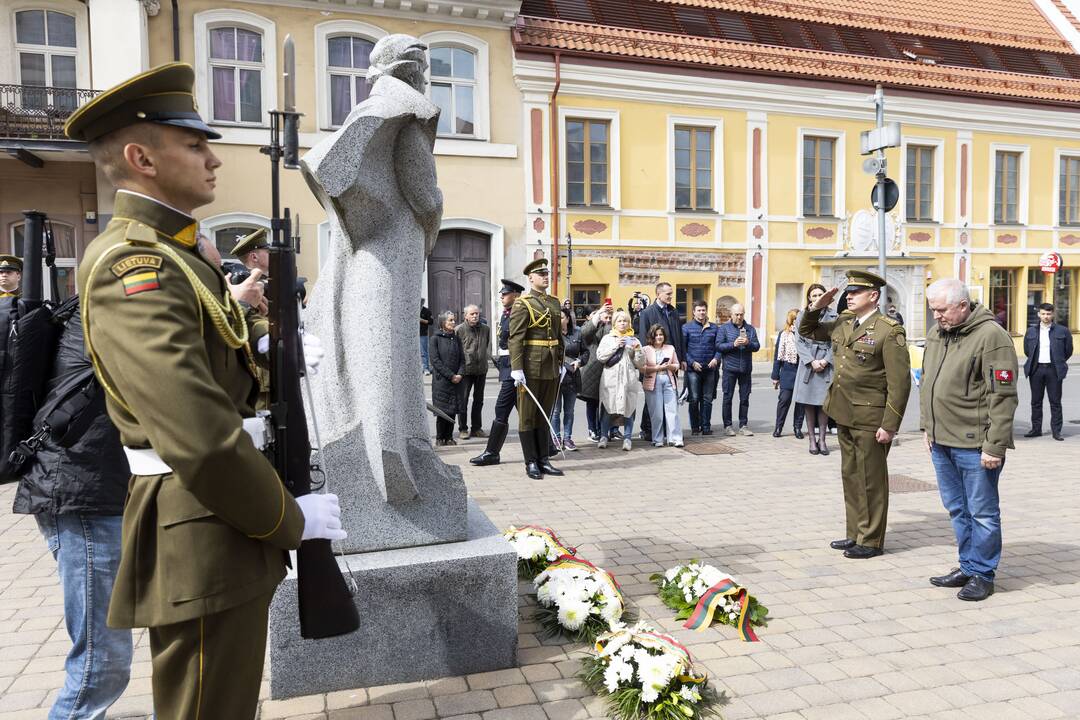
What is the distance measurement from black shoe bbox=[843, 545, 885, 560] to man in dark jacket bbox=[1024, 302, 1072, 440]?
654 centimetres

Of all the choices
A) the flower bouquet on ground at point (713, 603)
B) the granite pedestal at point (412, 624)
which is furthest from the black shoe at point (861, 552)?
the granite pedestal at point (412, 624)

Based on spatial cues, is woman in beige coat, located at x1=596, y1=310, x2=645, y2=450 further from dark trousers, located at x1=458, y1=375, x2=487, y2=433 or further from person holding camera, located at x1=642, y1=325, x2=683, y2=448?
dark trousers, located at x1=458, y1=375, x2=487, y2=433

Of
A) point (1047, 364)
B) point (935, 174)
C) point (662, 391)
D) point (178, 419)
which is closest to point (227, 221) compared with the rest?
point (662, 391)

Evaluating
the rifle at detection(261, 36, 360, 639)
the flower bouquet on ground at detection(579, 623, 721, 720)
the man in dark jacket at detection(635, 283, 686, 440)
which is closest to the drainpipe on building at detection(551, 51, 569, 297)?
the man in dark jacket at detection(635, 283, 686, 440)

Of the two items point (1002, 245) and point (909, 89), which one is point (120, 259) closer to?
point (909, 89)

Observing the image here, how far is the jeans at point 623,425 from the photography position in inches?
399

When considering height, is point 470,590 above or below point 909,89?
below

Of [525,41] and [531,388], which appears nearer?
[531,388]

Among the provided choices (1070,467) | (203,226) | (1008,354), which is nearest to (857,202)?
(1070,467)

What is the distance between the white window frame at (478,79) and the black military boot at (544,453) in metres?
11.6

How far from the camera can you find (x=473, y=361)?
1066 centimetres

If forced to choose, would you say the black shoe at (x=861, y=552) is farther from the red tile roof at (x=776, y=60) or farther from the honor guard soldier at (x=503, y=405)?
the red tile roof at (x=776, y=60)

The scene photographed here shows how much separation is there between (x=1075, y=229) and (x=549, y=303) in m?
23.6

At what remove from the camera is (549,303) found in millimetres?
8430
